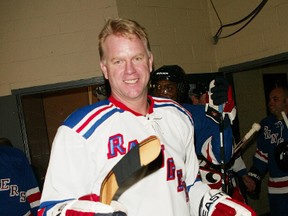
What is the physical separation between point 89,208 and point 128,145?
418 millimetres

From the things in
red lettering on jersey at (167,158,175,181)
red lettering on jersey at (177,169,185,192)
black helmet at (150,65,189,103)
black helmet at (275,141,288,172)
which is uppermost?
black helmet at (150,65,189,103)

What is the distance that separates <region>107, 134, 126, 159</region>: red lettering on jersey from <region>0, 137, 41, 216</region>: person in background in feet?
5.41

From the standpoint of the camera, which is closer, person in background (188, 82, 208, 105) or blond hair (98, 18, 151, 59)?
blond hair (98, 18, 151, 59)

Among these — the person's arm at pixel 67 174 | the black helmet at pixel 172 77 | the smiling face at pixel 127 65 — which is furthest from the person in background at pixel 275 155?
the person's arm at pixel 67 174

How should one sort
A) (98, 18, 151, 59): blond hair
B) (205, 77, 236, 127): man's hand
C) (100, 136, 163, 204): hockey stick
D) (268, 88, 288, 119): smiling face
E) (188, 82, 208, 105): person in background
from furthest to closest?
1. (268, 88, 288, 119): smiling face
2. (188, 82, 208, 105): person in background
3. (205, 77, 236, 127): man's hand
4. (98, 18, 151, 59): blond hair
5. (100, 136, 163, 204): hockey stick

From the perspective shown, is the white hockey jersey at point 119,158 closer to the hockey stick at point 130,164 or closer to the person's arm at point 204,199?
the person's arm at point 204,199

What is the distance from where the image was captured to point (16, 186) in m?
2.67

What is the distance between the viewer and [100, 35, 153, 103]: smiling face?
→ 141 centimetres

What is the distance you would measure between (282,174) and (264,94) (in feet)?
5.86

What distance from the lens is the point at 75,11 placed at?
3320mm

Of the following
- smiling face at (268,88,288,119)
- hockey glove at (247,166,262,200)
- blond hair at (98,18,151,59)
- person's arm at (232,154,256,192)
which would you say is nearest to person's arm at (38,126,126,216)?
blond hair at (98,18,151,59)

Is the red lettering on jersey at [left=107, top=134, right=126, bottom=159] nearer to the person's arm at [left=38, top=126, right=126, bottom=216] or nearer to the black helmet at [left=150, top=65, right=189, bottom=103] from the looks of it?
the person's arm at [left=38, top=126, right=126, bottom=216]

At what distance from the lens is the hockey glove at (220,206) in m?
1.35

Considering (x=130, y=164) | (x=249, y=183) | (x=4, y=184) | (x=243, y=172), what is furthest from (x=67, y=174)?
(x=249, y=183)
